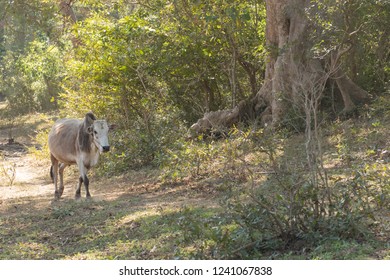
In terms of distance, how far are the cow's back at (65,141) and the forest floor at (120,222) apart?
2.16ft

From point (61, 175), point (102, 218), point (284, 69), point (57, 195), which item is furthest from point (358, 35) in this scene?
point (102, 218)

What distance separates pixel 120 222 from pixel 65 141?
322 centimetres

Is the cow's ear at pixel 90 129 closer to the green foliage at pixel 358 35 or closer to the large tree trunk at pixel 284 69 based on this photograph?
the large tree trunk at pixel 284 69

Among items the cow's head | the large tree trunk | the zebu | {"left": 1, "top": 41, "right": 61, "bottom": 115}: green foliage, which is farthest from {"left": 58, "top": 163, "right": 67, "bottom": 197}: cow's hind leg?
{"left": 1, "top": 41, "right": 61, "bottom": 115}: green foliage

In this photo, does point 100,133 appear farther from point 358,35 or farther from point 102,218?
point 358,35

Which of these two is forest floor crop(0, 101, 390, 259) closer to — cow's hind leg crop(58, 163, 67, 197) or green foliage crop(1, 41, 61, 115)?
cow's hind leg crop(58, 163, 67, 197)

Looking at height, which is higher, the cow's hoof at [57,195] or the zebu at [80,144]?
the zebu at [80,144]

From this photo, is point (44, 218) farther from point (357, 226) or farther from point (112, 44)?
point (112, 44)

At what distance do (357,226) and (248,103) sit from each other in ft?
25.9

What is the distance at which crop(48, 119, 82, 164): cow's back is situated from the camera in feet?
33.6

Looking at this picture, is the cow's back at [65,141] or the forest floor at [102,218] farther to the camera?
the cow's back at [65,141]

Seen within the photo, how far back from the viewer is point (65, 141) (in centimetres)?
1035

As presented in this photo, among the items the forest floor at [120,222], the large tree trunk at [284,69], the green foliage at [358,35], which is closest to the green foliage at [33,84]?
the forest floor at [120,222]

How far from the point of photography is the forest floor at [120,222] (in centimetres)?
556
